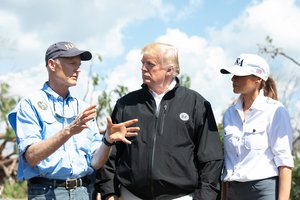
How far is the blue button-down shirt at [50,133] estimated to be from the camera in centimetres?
377

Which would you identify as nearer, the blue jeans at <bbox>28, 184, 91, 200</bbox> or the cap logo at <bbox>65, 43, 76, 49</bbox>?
the blue jeans at <bbox>28, 184, 91, 200</bbox>

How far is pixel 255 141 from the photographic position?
12.9 ft

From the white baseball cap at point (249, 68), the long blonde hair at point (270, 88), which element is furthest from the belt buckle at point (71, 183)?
the long blonde hair at point (270, 88)

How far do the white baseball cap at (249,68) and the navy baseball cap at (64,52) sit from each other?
3.38 ft

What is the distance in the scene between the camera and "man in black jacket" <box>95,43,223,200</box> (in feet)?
12.8

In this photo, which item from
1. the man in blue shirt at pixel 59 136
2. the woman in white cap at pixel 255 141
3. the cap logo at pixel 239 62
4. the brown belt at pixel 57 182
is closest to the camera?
the man in blue shirt at pixel 59 136

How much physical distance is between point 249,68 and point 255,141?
536mm

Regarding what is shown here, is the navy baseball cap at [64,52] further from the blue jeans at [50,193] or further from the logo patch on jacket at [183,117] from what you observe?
the blue jeans at [50,193]

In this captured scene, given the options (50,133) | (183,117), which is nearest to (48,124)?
(50,133)

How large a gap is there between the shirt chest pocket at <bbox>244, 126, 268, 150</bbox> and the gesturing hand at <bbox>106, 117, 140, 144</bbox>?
80cm

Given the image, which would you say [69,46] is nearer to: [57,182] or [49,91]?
[49,91]

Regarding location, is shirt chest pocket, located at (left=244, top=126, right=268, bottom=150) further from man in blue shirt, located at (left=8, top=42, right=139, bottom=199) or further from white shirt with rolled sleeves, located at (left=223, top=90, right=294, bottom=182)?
man in blue shirt, located at (left=8, top=42, right=139, bottom=199)

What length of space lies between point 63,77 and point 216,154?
1.21 metres

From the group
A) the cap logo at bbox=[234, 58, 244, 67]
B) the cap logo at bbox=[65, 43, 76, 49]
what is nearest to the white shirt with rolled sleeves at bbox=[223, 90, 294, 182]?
the cap logo at bbox=[234, 58, 244, 67]
